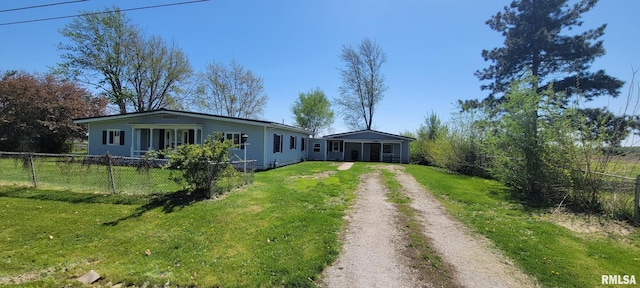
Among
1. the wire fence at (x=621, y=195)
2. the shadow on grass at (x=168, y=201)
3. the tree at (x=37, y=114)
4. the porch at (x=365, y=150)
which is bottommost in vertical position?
the shadow on grass at (x=168, y=201)

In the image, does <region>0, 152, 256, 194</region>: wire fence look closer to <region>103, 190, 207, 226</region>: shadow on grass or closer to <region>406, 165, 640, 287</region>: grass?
<region>103, 190, 207, 226</region>: shadow on grass

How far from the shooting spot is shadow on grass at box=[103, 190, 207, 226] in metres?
6.22

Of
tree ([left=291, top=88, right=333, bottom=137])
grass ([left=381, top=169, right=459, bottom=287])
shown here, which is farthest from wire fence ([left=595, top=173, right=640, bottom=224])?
tree ([left=291, top=88, right=333, bottom=137])

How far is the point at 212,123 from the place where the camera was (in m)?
16.4

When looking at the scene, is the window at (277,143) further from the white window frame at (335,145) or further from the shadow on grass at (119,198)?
the white window frame at (335,145)

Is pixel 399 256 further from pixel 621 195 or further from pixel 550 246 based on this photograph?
pixel 621 195

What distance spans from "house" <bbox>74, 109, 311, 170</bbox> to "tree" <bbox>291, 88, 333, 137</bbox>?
2097cm

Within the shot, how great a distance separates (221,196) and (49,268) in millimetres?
3977

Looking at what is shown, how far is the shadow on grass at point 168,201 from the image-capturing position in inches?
245

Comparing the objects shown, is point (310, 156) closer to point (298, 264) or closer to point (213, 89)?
point (213, 89)

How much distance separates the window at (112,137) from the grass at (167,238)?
1133 centimetres

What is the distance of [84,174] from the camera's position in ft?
25.6

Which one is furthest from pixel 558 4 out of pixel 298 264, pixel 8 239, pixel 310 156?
pixel 8 239

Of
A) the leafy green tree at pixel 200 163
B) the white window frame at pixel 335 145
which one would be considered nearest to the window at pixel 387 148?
the white window frame at pixel 335 145
